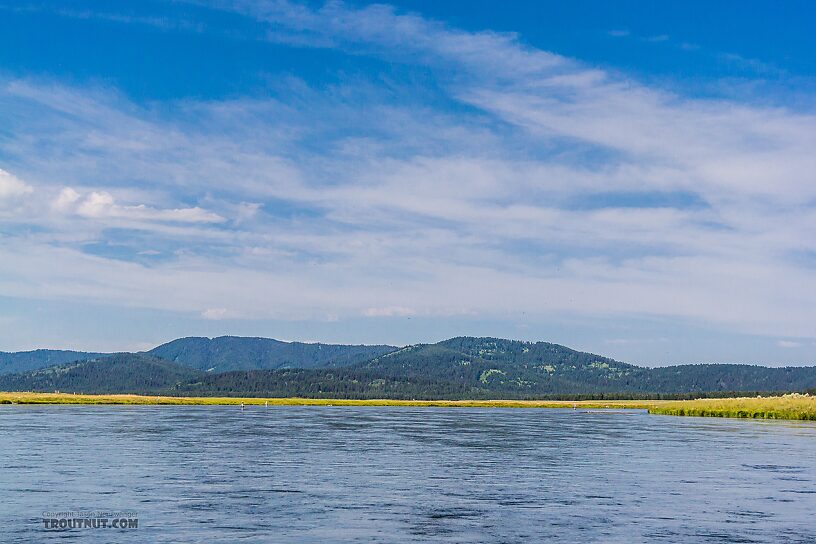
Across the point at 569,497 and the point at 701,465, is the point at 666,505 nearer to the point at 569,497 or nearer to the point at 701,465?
the point at 569,497

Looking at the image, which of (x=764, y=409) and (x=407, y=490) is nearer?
(x=407, y=490)

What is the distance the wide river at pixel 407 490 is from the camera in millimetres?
27047

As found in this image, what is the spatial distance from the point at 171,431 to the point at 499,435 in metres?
29.8

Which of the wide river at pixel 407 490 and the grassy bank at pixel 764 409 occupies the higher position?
the grassy bank at pixel 764 409

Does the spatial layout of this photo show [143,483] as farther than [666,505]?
Yes

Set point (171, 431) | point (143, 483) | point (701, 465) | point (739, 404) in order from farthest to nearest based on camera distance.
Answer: point (739, 404) → point (171, 431) → point (701, 465) → point (143, 483)

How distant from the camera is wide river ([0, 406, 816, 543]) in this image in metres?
27.0

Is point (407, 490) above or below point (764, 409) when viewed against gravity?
below

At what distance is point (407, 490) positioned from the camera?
36750 mm

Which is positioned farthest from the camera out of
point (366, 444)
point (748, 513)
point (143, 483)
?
point (366, 444)

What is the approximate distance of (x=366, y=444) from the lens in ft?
207

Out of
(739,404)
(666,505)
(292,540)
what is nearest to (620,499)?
(666,505)

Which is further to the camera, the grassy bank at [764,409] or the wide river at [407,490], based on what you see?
the grassy bank at [764,409]

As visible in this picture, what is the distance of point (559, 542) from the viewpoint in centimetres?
2536
